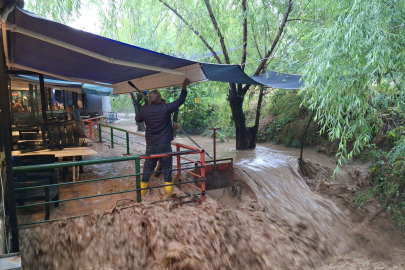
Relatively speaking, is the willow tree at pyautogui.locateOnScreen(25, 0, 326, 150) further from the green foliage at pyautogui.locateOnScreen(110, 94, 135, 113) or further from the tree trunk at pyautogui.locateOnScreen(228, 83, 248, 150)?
the green foliage at pyautogui.locateOnScreen(110, 94, 135, 113)

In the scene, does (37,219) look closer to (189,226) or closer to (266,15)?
(189,226)

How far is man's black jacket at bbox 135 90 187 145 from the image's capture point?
4336mm

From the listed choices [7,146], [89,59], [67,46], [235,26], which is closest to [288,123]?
[235,26]

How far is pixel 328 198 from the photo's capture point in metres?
6.57

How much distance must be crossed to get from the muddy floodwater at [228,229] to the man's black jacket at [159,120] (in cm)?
88

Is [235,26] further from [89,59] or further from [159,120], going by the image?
[159,120]

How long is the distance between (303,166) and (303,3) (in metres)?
4.34

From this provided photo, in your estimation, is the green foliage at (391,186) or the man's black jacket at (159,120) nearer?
the man's black jacket at (159,120)

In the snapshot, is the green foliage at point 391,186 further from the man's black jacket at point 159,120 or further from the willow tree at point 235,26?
the man's black jacket at point 159,120

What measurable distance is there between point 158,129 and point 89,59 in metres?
1.61

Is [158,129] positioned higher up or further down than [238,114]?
further down

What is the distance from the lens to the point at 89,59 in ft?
14.9

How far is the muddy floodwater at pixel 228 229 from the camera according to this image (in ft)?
10.6

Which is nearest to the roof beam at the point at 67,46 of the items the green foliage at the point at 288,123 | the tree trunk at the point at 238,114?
the tree trunk at the point at 238,114
